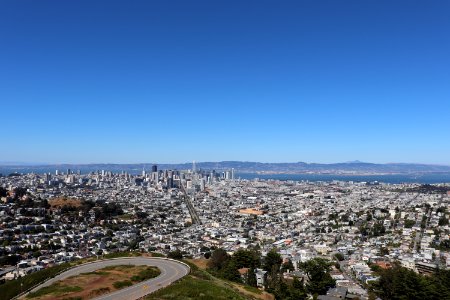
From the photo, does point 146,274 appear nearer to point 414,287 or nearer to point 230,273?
point 230,273

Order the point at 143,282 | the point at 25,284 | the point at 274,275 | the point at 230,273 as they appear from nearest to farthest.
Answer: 1. the point at 143,282
2. the point at 25,284
3. the point at 230,273
4. the point at 274,275

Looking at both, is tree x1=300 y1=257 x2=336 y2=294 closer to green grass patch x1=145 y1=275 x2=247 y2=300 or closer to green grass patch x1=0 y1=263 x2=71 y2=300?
green grass patch x1=145 y1=275 x2=247 y2=300

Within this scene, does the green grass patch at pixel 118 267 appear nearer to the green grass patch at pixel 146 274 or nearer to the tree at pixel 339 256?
the green grass patch at pixel 146 274

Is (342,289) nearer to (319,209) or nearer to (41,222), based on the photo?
(41,222)

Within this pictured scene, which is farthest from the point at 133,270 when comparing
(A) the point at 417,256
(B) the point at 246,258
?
(A) the point at 417,256

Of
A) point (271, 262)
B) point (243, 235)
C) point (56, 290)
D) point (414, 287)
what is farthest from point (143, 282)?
point (243, 235)

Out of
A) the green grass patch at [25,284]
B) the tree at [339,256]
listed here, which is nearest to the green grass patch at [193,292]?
the green grass patch at [25,284]
